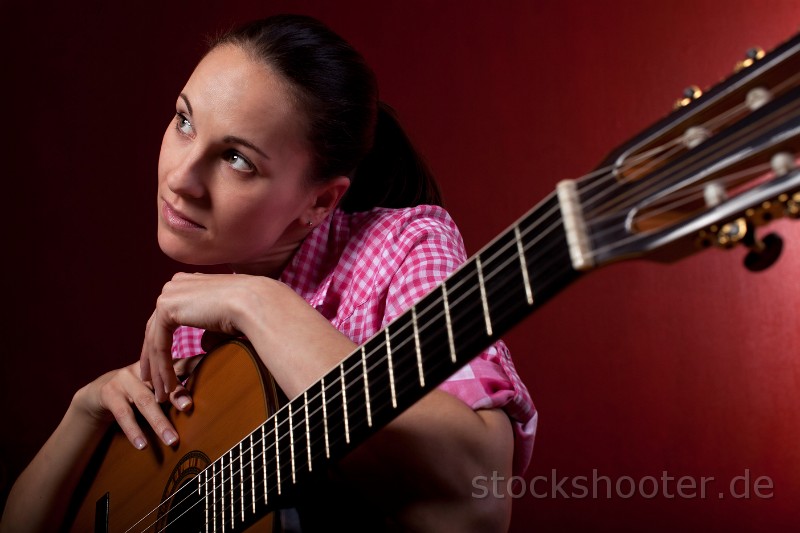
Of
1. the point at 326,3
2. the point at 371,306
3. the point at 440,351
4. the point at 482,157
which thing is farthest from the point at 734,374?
the point at 440,351

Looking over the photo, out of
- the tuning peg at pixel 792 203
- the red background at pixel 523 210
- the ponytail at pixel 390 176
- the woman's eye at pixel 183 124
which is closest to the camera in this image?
the tuning peg at pixel 792 203

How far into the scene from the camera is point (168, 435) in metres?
0.95

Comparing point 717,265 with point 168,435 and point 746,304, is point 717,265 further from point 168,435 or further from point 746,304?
point 168,435

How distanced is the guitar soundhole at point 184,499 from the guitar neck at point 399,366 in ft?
0.15

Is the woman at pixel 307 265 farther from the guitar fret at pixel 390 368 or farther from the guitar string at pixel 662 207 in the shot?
the guitar string at pixel 662 207

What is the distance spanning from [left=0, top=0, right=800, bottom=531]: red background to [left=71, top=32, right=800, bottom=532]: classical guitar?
135 centimetres

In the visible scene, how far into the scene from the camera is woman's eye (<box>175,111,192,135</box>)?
1.05 m

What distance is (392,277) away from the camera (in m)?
1.00

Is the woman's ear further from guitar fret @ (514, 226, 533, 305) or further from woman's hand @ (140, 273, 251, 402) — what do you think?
guitar fret @ (514, 226, 533, 305)

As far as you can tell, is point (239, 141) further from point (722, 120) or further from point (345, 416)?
point (722, 120)

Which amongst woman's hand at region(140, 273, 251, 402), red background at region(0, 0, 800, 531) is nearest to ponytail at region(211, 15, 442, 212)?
woman's hand at region(140, 273, 251, 402)

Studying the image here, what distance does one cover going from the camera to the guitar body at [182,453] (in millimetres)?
840

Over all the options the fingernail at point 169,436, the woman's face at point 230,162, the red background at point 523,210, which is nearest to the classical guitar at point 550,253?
the fingernail at point 169,436

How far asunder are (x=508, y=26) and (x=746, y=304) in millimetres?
966
